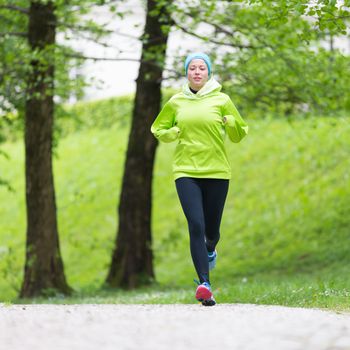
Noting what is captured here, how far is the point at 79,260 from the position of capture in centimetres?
2392

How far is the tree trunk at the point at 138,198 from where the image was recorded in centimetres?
1591

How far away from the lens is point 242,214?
74.2ft

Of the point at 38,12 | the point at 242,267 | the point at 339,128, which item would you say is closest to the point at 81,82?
the point at 38,12

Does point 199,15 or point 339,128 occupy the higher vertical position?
point 199,15

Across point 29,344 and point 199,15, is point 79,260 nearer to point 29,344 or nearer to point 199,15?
point 199,15

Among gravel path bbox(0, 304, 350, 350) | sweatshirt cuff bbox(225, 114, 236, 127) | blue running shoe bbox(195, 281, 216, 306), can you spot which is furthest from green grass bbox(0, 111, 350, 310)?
gravel path bbox(0, 304, 350, 350)

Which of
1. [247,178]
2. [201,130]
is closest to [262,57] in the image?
[201,130]

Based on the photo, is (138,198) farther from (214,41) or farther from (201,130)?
(201,130)

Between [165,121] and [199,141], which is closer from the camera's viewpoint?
[199,141]

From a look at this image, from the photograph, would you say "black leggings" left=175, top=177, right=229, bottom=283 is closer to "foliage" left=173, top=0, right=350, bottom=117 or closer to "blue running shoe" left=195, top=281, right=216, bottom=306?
"blue running shoe" left=195, top=281, right=216, bottom=306

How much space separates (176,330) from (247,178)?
1839 centimetres

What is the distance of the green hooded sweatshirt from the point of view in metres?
8.22

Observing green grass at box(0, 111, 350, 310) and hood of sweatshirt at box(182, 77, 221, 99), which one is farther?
green grass at box(0, 111, 350, 310)

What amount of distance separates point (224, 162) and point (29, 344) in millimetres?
3199
